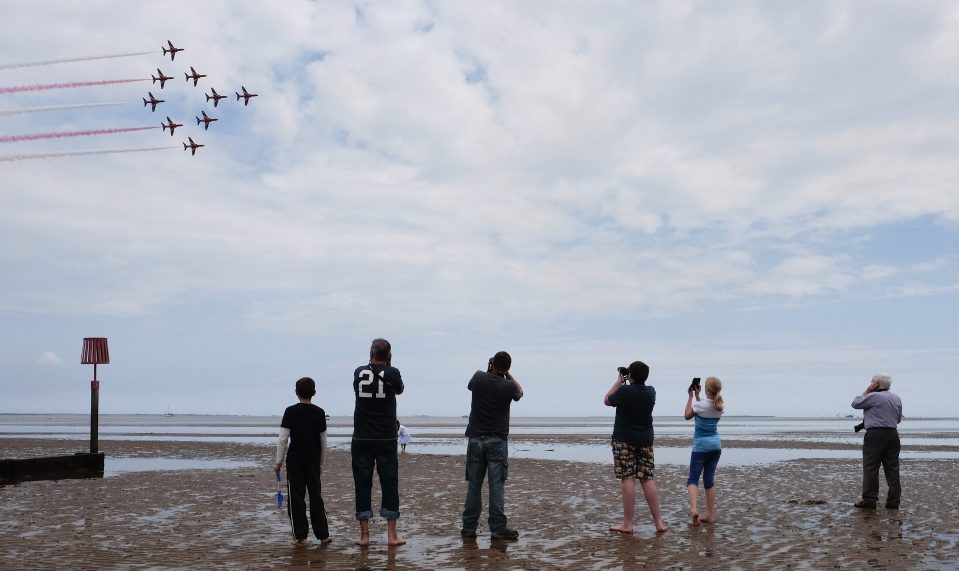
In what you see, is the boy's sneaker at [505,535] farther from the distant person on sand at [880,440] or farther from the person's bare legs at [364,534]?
the distant person on sand at [880,440]

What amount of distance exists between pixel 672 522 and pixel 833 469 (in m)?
14.7

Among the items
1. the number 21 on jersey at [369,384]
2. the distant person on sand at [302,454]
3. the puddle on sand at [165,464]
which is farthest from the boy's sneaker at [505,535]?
the puddle on sand at [165,464]

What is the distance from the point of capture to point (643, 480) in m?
11.0

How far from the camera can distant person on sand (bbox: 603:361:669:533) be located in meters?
10.8

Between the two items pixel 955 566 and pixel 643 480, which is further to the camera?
pixel 643 480

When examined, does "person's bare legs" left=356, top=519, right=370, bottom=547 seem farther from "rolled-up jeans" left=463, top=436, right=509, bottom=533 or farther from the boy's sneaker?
the boy's sneaker

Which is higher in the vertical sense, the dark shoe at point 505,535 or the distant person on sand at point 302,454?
the distant person on sand at point 302,454

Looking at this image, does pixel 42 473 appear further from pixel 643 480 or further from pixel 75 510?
pixel 643 480

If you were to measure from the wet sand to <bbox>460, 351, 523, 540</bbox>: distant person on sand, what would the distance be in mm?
477

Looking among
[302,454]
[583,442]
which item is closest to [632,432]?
[302,454]

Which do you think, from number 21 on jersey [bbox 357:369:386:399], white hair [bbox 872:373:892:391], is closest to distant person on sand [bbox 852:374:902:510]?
white hair [bbox 872:373:892:391]

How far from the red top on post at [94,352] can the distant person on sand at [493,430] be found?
15133mm

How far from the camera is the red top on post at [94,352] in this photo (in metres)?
21.9

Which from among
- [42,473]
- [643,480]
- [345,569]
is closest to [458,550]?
[345,569]
